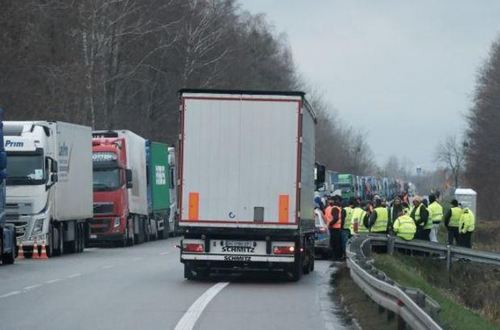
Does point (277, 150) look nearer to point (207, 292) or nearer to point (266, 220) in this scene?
point (266, 220)

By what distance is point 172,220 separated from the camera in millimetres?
53094

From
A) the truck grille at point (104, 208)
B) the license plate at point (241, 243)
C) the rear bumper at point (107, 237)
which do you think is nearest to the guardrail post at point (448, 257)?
the license plate at point (241, 243)

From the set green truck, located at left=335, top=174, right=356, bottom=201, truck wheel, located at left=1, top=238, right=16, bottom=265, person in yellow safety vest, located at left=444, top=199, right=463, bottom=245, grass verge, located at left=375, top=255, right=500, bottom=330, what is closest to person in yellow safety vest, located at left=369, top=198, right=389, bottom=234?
grass verge, located at left=375, top=255, right=500, bottom=330

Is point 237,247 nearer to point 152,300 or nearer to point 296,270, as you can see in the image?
point 296,270

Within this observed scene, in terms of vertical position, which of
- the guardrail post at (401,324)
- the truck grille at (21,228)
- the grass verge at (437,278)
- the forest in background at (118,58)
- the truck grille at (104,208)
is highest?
the forest in background at (118,58)

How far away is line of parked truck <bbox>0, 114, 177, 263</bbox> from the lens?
31.3 meters

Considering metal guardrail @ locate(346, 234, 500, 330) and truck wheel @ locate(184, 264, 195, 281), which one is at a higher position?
metal guardrail @ locate(346, 234, 500, 330)

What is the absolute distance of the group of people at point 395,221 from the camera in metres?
31.3

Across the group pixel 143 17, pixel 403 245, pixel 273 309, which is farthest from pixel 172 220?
pixel 273 309

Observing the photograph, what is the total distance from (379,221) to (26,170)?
9444 millimetres

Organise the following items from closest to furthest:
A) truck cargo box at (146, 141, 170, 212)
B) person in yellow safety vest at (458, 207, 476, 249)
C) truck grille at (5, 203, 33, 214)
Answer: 1. truck grille at (5, 203, 33, 214)
2. person in yellow safety vest at (458, 207, 476, 249)
3. truck cargo box at (146, 141, 170, 212)

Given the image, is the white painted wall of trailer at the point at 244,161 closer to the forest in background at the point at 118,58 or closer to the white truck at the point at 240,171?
the white truck at the point at 240,171

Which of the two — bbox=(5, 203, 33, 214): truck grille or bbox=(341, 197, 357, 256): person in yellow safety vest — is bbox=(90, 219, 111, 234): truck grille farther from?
bbox=(341, 197, 357, 256): person in yellow safety vest

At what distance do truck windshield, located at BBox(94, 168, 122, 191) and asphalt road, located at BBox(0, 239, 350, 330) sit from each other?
522 inches
